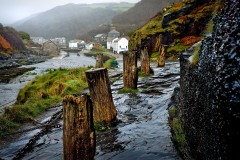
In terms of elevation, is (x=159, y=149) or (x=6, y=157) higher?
(x=159, y=149)

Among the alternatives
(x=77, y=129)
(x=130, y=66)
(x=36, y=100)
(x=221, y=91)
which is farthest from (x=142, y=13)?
(x=221, y=91)

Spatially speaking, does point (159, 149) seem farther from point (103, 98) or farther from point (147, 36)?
point (147, 36)

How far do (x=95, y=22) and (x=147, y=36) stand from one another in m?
165

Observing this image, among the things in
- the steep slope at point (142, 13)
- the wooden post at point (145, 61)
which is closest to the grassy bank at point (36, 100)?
the wooden post at point (145, 61)

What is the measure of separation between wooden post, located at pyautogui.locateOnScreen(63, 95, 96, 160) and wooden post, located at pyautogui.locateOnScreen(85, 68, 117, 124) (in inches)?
80.0

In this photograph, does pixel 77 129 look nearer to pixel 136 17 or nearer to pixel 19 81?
pixel 19 81

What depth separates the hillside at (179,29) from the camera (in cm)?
3499

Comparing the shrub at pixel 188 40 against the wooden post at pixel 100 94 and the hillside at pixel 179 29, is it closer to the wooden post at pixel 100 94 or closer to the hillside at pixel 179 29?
the hillside at pixel 179 29

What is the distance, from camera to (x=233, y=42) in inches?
103

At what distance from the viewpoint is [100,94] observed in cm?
677

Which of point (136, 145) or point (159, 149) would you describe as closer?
point (159, 149)

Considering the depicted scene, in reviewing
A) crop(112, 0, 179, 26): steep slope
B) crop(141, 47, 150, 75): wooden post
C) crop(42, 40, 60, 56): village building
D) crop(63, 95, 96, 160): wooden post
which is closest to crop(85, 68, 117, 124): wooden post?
crop(63, 95, 96, 160): wooden post

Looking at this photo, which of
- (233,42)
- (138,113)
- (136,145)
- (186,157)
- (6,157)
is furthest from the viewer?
(138,113)

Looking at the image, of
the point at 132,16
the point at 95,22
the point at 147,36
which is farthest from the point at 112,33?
the point at 95,22
